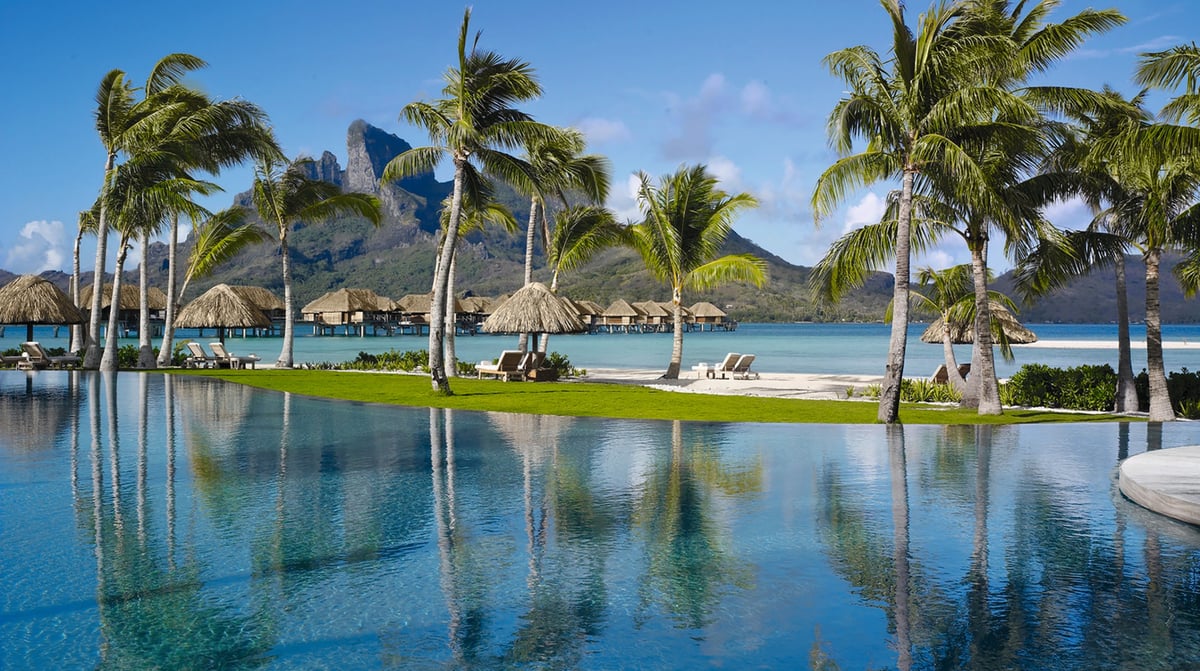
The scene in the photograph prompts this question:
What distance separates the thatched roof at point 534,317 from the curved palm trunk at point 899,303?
420 inches

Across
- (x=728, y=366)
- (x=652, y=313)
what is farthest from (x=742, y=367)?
(x=652, y=313)

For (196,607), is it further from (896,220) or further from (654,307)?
(654,307)

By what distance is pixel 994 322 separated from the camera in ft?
67.1

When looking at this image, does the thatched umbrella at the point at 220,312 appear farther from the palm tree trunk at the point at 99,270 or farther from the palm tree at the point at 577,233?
the palm tree at the point at 577,233

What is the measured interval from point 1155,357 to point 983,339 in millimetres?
2852

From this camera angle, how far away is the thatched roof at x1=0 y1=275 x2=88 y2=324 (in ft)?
89.8

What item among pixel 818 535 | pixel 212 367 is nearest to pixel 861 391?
pixel 818 535

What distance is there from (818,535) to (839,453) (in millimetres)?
4228

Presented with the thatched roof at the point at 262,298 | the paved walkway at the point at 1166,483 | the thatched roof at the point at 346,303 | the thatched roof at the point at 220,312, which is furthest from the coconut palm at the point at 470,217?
the thatched roof at the point at 262,298

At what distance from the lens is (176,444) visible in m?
11.1

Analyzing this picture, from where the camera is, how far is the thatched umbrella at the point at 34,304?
27.4 m

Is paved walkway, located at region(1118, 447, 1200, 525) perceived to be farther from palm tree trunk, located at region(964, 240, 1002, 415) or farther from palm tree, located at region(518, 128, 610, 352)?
palm tree, located at region(518, 128, 610, 352)

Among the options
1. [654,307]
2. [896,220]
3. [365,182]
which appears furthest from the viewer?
[365,182]

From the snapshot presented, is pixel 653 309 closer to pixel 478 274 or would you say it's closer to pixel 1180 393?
pixel 478 274
